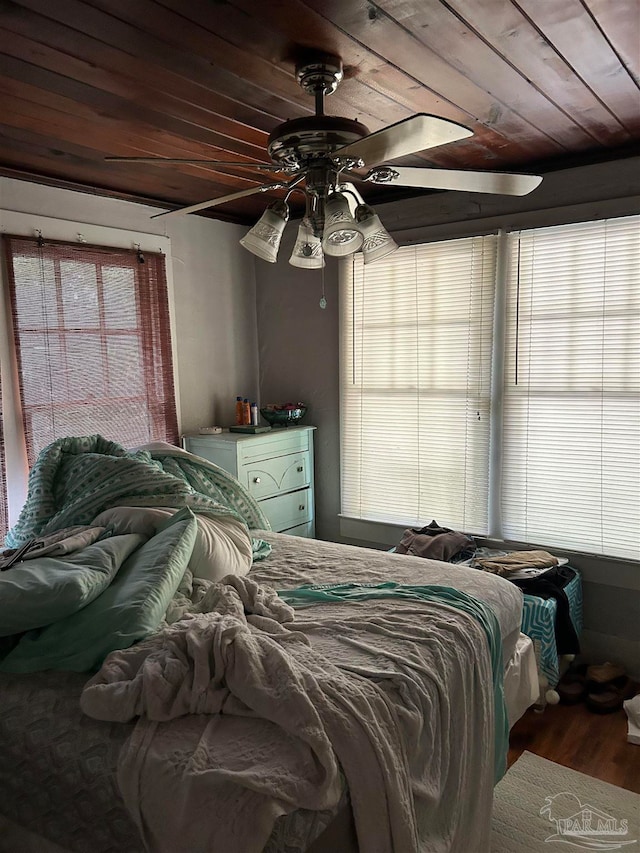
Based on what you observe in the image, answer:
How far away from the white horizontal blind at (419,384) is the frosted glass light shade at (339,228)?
5.78 ft

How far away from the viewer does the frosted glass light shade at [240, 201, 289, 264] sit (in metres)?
1.98

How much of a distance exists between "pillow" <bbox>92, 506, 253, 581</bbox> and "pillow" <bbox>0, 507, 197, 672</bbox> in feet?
0.92

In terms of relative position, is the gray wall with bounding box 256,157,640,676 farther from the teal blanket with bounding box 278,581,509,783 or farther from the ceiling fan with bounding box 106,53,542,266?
the teal blanket with bounding box 278,581,509,783

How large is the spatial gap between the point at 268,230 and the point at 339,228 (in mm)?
330

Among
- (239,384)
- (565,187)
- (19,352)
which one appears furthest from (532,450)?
(19,352)

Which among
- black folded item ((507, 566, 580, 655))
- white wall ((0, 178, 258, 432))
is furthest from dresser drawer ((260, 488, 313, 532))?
black folded item ((507, 566, 580, 655))

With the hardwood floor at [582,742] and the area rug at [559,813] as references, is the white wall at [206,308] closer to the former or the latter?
the hardwood floor at [582,742]

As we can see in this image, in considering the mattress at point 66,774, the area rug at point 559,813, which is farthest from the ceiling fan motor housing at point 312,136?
the area rug at point 559,813

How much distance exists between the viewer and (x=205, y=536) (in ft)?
7.02

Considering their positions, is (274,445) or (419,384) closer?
(419,384)

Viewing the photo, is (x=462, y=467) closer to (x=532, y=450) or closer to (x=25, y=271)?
(x=532, y=450)

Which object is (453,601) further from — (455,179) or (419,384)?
(419,384)

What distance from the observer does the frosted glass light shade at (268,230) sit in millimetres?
1979

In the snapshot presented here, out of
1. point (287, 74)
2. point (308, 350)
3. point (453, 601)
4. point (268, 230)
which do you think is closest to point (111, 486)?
point (268, 230)
